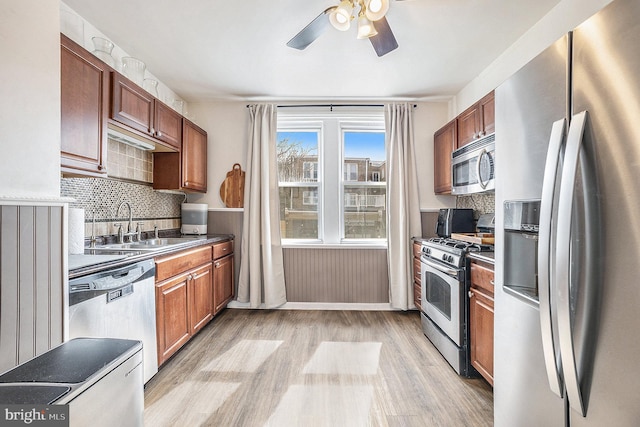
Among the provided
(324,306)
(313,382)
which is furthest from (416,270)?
(313,382)

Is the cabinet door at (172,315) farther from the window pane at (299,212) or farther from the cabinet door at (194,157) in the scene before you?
the window pane at (299,212)

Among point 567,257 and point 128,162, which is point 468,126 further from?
point 128,162

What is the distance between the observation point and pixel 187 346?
2.65m

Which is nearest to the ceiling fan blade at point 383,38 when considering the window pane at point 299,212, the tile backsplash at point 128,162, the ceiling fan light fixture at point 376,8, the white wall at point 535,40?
the ceiling fan light fixture at point 376,8

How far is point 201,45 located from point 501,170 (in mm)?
2451

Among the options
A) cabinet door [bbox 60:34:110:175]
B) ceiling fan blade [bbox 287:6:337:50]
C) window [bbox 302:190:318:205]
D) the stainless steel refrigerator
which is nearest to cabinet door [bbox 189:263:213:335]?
cabinet door [bbox 60:34:110:175]

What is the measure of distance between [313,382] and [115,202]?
2.21m

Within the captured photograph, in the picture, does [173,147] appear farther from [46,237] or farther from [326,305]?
[326,305]

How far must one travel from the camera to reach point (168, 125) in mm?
2883

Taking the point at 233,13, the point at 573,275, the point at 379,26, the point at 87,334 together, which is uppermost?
the point at 233,13

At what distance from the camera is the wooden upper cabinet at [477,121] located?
8.04ft

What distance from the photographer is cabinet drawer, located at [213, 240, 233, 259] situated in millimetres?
3191

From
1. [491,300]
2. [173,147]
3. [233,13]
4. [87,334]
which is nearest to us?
[87,334]

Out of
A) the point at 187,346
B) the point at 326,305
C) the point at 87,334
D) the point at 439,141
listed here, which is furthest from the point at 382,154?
the point at 87,334
